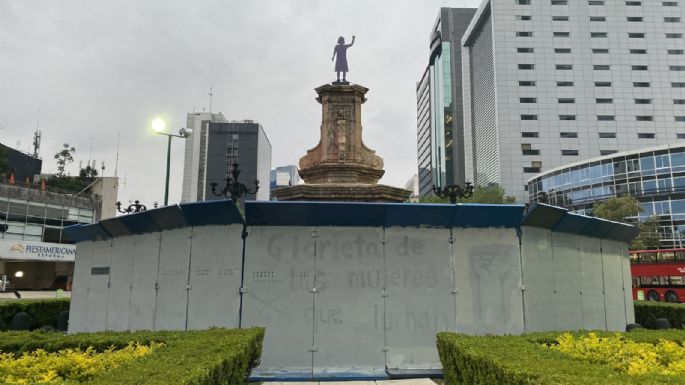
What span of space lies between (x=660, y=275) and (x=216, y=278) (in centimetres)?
3835

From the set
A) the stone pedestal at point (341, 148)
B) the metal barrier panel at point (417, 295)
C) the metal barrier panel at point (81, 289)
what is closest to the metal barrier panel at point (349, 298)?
the metal barrier panel at point (417, 295)

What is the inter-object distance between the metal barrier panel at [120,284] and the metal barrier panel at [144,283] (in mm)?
264

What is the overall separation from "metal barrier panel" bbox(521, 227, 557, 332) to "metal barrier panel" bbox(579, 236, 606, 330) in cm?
157

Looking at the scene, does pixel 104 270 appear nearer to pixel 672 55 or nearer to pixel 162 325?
pixel 162 325

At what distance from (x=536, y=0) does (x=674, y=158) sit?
54556 mm

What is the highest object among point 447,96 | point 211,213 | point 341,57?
point 447,96

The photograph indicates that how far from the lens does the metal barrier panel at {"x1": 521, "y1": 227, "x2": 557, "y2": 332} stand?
11938 mm

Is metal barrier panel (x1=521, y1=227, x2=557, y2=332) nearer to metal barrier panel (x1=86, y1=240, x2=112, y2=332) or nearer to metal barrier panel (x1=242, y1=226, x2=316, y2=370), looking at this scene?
metal barrier panel (x1=242, y1=226, x2=316, y2=370)

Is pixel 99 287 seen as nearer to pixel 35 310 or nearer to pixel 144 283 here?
pixel 144 283

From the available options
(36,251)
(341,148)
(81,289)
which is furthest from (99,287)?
(36,251)

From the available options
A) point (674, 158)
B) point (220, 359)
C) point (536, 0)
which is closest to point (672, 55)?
point (536, 0)

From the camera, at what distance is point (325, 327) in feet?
37.3

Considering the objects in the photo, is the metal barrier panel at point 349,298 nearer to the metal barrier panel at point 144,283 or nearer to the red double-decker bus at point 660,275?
the metal barrier panel at point 144,283

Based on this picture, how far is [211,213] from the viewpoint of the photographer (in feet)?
38.4
